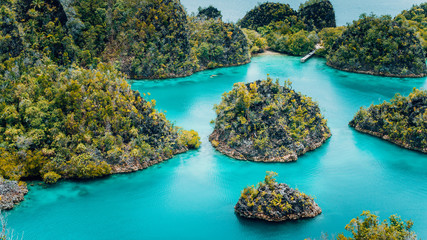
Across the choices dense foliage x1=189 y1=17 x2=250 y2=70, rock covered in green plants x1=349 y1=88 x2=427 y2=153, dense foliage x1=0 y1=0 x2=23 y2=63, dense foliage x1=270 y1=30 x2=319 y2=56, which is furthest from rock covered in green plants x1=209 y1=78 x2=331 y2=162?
dense foliage x1=270 y1=30 x2=319 y2=56

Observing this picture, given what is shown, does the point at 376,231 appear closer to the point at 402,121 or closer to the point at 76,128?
the point at 402,121

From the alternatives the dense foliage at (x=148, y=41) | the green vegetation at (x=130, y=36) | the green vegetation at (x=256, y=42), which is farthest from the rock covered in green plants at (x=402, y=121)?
the green vegetation at (x=256, y=42)

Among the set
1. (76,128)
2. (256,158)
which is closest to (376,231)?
(256,158)

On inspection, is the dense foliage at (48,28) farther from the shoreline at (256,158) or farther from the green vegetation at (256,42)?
the green vegetation at (256,42)

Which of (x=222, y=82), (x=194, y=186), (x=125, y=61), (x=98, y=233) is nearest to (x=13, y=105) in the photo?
(x=98, y=233)

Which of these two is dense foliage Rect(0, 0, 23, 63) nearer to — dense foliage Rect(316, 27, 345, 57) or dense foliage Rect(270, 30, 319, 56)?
dense foliage Rect(270, 30, 319, 56)
